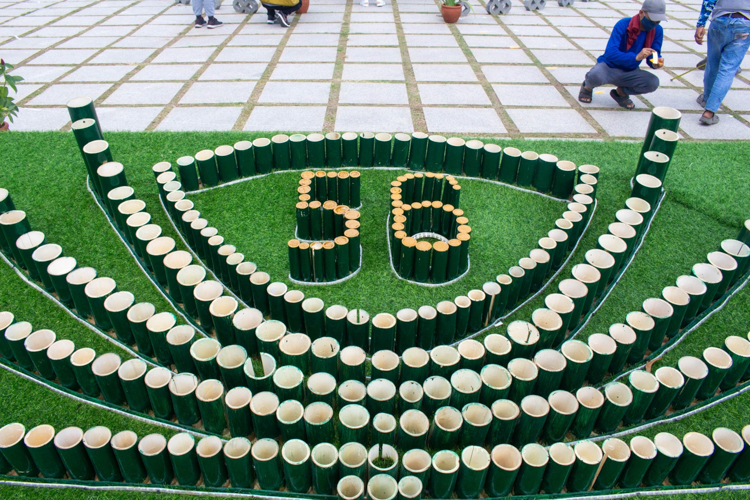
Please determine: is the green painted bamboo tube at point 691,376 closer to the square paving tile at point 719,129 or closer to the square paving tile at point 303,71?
the square paving tile at point 719,129

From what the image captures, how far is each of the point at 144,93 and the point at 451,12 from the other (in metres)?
5.50

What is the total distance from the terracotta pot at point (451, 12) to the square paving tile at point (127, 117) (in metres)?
5.52

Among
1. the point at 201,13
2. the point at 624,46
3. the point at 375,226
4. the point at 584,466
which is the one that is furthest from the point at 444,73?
the point at 584,466

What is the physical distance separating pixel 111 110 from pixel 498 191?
445 cm

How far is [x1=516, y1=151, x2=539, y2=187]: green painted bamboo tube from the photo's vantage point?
434cm

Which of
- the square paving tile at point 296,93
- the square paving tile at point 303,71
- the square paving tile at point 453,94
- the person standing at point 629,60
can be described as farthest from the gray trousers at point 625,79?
the square paving tile at point 303,71

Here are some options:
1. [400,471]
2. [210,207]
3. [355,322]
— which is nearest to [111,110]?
[210,207]

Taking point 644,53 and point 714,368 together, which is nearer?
point 714,368

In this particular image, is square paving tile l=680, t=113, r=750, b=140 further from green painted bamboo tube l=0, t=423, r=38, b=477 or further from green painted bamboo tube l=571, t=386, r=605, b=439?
green painted bamboo tube l=0, t=423, r=38, b=477

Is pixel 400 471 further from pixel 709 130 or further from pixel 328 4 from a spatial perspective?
pixel 328 4

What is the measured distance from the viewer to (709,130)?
562 cm

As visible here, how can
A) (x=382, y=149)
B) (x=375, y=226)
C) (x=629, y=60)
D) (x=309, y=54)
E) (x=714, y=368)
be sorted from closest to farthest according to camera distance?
(x=714, y=368), (x=375, y=226), (x=382, y=149), (x=629, y=60), (x=309, y=54)

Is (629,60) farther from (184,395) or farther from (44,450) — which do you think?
(44,450)

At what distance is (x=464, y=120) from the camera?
571 cm
